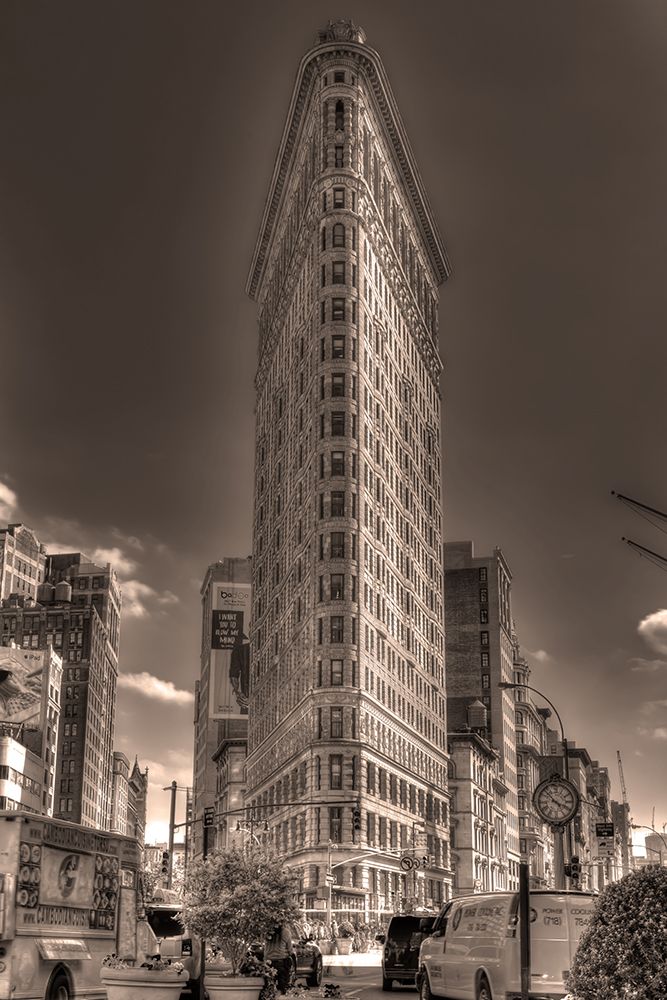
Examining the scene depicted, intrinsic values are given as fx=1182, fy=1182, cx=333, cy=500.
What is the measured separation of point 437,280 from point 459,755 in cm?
6274

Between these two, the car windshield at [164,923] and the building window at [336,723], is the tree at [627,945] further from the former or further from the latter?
the building window at [336,723]

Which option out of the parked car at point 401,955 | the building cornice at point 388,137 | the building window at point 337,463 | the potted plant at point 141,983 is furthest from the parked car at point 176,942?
the building cornice at point 388,137

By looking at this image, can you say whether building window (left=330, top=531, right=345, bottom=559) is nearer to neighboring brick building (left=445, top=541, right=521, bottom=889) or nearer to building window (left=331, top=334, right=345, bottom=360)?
building window (left=331, top=334, right=345, bottom=360)

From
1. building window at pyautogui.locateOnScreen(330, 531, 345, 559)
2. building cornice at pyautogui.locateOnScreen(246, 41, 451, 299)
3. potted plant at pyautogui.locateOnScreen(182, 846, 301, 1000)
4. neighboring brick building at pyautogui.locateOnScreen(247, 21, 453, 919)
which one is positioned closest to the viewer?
potted plant at pyautogui.locateOnScreen(182, 846, 301, 1000)

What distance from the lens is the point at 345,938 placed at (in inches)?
2707

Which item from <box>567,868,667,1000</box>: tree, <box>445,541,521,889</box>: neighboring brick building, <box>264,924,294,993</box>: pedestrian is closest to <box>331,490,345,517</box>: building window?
<box>264,924,294,993</box>: pedestrian

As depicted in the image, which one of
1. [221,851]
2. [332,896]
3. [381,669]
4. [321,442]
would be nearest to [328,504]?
[321,442]

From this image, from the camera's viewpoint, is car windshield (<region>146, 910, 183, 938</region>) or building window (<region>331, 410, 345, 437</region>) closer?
car windshield (<region>146, 910, 183, 938</region>)

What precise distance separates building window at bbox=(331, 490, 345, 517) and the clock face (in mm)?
81708

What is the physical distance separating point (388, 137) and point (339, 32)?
13494 mm

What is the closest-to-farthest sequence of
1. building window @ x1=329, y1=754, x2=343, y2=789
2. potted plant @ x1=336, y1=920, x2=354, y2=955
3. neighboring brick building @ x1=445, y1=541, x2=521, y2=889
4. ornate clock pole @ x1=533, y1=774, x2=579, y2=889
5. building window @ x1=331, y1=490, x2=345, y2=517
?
ornate clock pole @ x1=533, y1=774, x2=579, y2=889 < potted plant @ x1=336, y1=920, x2=354, y2=955 < building window @ x1=329, y1=754, x2=343, y2=789 < building window @ x1=331, y1=490, x2=345, y2=517 < neighboring brick building @ x1=445, y1=541, x2=521, y2=889

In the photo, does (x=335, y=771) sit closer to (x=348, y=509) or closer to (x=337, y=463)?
(x=348, y=509)

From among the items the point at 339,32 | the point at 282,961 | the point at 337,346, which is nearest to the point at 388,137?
the point at 339,32

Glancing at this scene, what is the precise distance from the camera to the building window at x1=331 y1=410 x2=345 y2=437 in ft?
355
